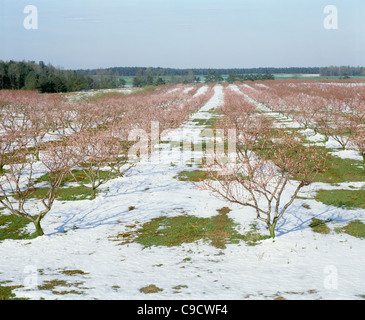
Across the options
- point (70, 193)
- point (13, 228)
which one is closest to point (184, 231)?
point (13, 228)

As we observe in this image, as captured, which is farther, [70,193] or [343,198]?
[70,193]

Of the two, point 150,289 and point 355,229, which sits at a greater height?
point 355,229

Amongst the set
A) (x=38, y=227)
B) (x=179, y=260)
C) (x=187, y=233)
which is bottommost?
(x=179, y=260)

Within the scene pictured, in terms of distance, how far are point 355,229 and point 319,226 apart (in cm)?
150

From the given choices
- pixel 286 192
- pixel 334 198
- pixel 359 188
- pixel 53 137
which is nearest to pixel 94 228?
pixel 286 192

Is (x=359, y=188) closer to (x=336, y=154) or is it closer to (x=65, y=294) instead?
(x=336, y=154)

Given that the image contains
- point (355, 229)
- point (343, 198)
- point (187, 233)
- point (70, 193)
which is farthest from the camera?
point (70, 193)

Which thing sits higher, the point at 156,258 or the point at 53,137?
the point at 53,137

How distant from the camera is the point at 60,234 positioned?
48.3 ft

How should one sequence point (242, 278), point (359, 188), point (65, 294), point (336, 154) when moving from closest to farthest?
point (65, 294) → point (242, 278) → point (359, 188) → point (336, 154)

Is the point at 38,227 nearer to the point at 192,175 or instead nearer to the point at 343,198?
the point at 192,175

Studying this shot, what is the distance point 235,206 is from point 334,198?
19.1 ft

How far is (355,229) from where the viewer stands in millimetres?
14266

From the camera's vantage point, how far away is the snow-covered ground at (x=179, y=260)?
957cm
